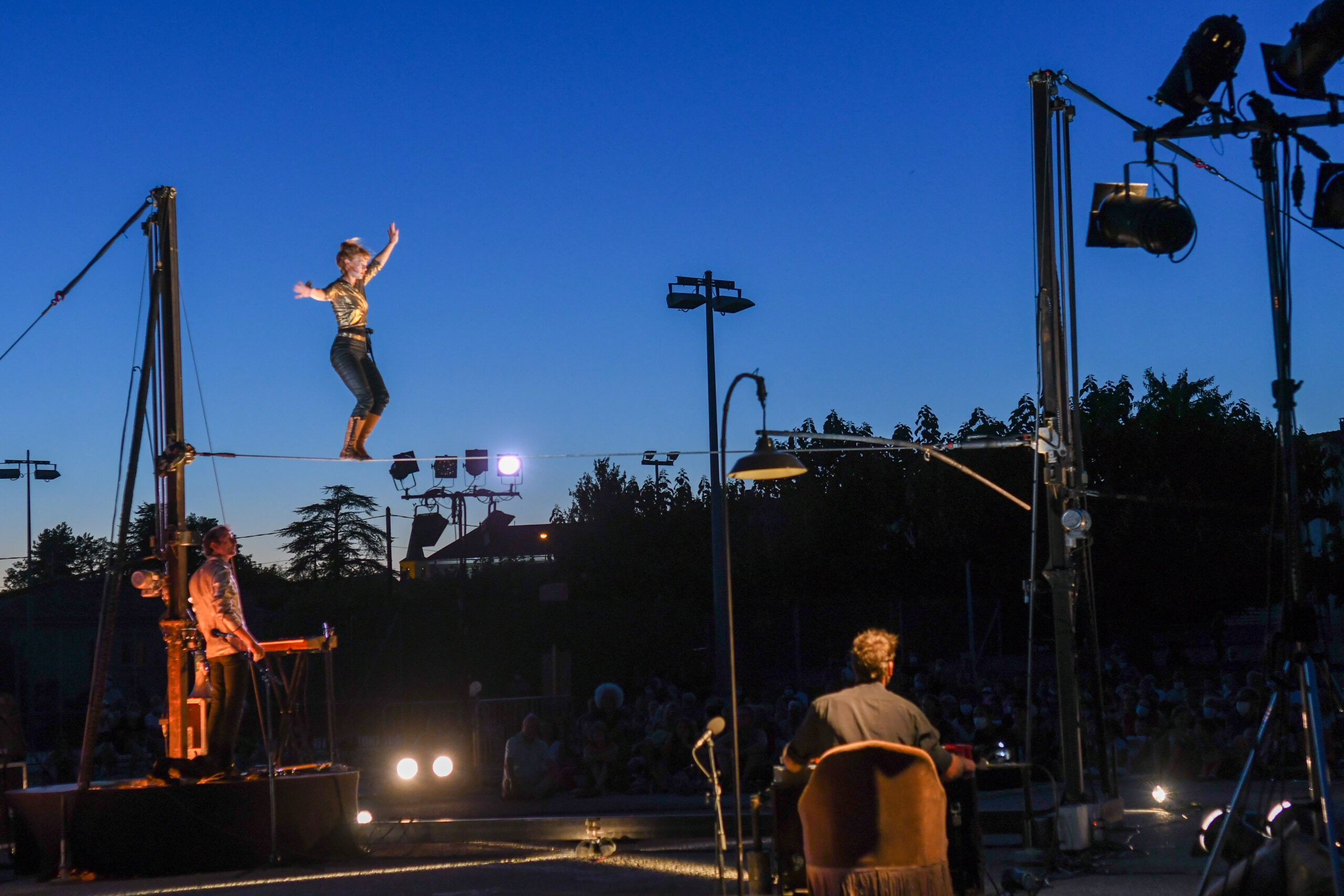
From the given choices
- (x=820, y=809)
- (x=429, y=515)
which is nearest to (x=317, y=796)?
(x=820, y=809)

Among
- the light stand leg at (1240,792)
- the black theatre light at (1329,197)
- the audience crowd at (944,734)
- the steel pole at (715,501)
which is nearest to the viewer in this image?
the light stand leg at (1240,792)

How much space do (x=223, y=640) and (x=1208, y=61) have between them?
727 centimetres

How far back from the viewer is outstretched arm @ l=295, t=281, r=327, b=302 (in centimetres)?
1023

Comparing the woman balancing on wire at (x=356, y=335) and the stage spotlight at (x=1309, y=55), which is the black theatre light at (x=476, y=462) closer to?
the woman balancing on wire at (x=356, y=335)

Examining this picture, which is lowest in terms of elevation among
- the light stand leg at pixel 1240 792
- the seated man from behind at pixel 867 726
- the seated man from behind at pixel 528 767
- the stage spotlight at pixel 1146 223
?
the seated man from behind at pixel 528 767

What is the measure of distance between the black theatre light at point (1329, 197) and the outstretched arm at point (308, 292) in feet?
23.1

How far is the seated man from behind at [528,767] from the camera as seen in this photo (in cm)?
1466

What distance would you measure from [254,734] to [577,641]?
10.0 m

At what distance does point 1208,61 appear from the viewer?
6527 mm

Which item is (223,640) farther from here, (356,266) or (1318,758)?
(1318,758)

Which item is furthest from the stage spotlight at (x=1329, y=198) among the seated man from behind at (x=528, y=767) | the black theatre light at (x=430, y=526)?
the black theatre light at (x=430, y=526)

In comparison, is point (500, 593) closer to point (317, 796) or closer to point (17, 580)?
point (317, 796)

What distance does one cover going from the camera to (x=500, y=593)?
38.2 meters

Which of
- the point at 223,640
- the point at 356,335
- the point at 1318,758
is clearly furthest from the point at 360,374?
the point at 1318,758
